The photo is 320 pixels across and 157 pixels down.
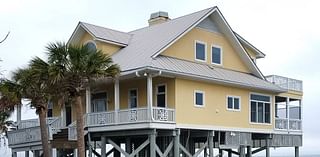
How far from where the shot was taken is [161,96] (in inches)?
1168

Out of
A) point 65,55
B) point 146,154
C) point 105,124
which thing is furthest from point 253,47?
point 65,55

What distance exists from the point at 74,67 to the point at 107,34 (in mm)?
7602

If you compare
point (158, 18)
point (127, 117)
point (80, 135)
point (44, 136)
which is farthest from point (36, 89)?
point (158, 18)

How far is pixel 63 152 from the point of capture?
3303 cm

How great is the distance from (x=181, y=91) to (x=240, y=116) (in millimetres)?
5726

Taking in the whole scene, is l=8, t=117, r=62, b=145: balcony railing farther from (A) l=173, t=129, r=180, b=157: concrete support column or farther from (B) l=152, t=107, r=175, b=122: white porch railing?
(A) l=173, t=129, r=180, b=157: concrete support column

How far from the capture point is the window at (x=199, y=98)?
30.1 m

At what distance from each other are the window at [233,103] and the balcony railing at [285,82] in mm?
5225

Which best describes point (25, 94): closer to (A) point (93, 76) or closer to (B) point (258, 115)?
(A) point (93, 76)

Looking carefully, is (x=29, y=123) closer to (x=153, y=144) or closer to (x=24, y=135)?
(x=24, y=135)

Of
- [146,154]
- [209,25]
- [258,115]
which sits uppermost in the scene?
[209,25]

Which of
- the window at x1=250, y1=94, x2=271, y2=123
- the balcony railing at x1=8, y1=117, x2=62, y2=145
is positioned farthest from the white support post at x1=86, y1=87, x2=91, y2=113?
the window at x1=250, y1=94, x2=271, y2=123

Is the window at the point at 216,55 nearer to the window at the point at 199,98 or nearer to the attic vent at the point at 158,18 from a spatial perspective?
the window at the point at 199,98

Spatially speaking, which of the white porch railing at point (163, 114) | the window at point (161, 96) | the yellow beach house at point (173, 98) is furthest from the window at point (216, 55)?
the white porch railing at point (163, 114)
